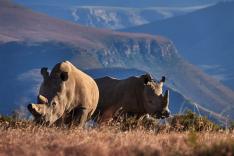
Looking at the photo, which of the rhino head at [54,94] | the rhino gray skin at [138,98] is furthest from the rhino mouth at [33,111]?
the rhino gray skin at [138,98]

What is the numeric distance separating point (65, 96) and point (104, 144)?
6.01 metres

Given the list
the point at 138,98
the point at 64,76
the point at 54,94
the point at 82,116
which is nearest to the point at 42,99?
the point at 54,94

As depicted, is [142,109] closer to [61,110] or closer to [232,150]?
[61,110]

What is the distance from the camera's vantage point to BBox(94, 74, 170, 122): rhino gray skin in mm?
21438

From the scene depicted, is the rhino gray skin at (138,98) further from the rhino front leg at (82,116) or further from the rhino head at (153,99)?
the rhino front leg at (82,116)

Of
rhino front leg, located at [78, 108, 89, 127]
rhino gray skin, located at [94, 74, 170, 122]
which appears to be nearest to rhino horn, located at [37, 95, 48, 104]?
rhino front leg, located at [78, 108, 89, 127]

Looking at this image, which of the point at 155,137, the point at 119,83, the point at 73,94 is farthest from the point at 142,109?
the point at 155,137

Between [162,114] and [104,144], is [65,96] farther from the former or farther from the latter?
[104,144]

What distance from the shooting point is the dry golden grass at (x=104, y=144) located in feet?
33.5

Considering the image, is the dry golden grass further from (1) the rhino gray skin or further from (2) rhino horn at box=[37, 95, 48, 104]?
(1) the rhino gray skin

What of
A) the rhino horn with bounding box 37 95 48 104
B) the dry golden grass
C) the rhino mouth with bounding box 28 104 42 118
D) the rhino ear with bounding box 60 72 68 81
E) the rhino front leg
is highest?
the rhino ear with bounding box 60 72 68 81

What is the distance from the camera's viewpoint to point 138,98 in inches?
856

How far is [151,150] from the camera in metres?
10.3

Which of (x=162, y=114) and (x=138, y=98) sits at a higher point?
(x=138, y=98)
